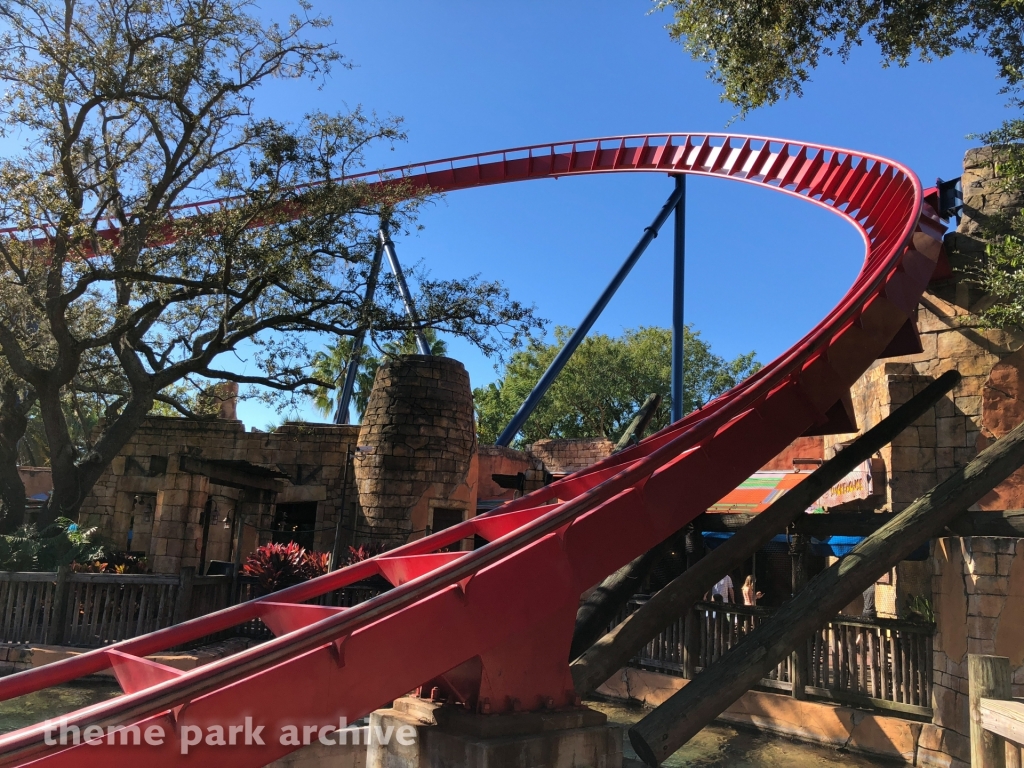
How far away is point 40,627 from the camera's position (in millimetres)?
8758

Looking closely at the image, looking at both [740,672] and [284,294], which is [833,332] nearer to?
[740,672]

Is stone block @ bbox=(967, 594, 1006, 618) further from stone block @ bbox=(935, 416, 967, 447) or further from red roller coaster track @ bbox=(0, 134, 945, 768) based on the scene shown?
stone block @ bbox=(935, 416, 967, 447)

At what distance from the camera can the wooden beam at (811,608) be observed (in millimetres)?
4855

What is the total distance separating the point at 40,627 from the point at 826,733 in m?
8.58

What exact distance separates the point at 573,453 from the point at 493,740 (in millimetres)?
14712

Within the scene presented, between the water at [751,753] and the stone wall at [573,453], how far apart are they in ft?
35.6

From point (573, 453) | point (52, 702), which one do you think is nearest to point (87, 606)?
point (52, 702)

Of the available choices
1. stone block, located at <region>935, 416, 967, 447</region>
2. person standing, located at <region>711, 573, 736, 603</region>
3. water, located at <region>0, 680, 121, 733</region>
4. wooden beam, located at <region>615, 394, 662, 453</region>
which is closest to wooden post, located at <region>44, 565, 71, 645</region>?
water, located at <region>0, 680, 121, 733</region>

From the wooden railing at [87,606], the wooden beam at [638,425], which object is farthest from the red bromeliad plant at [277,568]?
the wooden beam at [638,425]

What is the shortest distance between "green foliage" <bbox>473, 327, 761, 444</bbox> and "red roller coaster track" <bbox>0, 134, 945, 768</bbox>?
23414 mm

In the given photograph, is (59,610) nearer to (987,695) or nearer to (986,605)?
(987,695)

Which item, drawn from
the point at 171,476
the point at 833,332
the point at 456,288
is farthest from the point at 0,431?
the point at 833,332

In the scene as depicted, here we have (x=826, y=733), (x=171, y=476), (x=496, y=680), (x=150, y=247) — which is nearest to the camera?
(x=496, y=680)

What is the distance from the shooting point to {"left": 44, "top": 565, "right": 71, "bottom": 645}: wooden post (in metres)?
8.62
